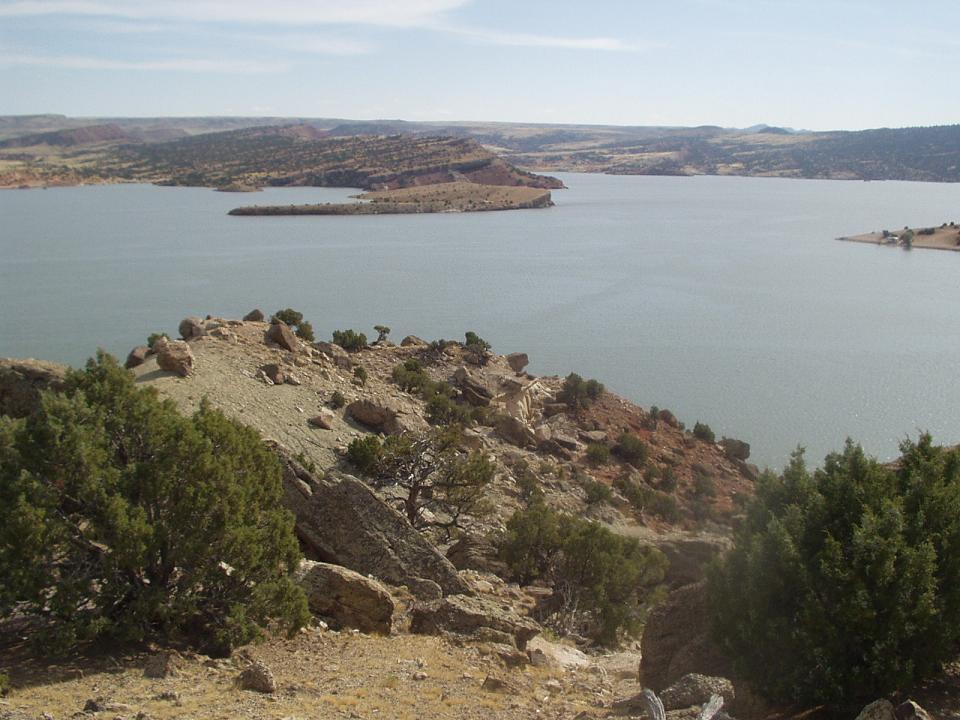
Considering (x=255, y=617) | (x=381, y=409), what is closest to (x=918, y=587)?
(x=255, y=617)

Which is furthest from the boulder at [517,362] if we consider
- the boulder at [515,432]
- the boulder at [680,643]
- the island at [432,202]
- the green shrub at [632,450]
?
the island at [432,202]

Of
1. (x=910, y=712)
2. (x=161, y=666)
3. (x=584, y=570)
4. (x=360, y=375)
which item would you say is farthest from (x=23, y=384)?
(x=910, y=712)

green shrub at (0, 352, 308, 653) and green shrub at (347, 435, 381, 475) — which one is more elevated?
green shrub at (0, 352, 308, 653)

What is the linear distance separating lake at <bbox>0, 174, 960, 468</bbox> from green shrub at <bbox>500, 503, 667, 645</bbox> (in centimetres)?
1059

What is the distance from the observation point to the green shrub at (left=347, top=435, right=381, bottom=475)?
56.9ft

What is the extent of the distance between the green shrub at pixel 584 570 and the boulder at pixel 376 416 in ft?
20.8

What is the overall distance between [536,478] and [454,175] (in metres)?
109

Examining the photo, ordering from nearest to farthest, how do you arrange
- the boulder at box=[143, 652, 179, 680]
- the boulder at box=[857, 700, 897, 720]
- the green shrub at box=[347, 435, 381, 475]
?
the boulder at box=[857, 700, 897, 720], the boulder at box=[143, 652, 179, 680], the green shrub at box=[347, 435, 381, 475]

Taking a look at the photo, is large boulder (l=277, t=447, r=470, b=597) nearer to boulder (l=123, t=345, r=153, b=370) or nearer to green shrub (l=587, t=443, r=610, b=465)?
boulder (l=123, t=345, r=153, b=370)

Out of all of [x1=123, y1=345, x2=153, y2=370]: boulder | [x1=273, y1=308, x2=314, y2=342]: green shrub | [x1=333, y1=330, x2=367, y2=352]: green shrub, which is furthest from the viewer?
[x1=333, y1=330, x2=367, y2=352]: green shrub

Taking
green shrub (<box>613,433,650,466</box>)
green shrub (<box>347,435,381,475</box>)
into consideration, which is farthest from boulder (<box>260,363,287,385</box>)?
green shrub (<box>613,433,650,466</box>)

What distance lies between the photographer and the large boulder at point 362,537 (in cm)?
1123

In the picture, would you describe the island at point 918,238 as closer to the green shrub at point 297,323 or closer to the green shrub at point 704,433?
the green shrub at point 704,433

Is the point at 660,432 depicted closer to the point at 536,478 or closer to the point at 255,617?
the point at 536,478
